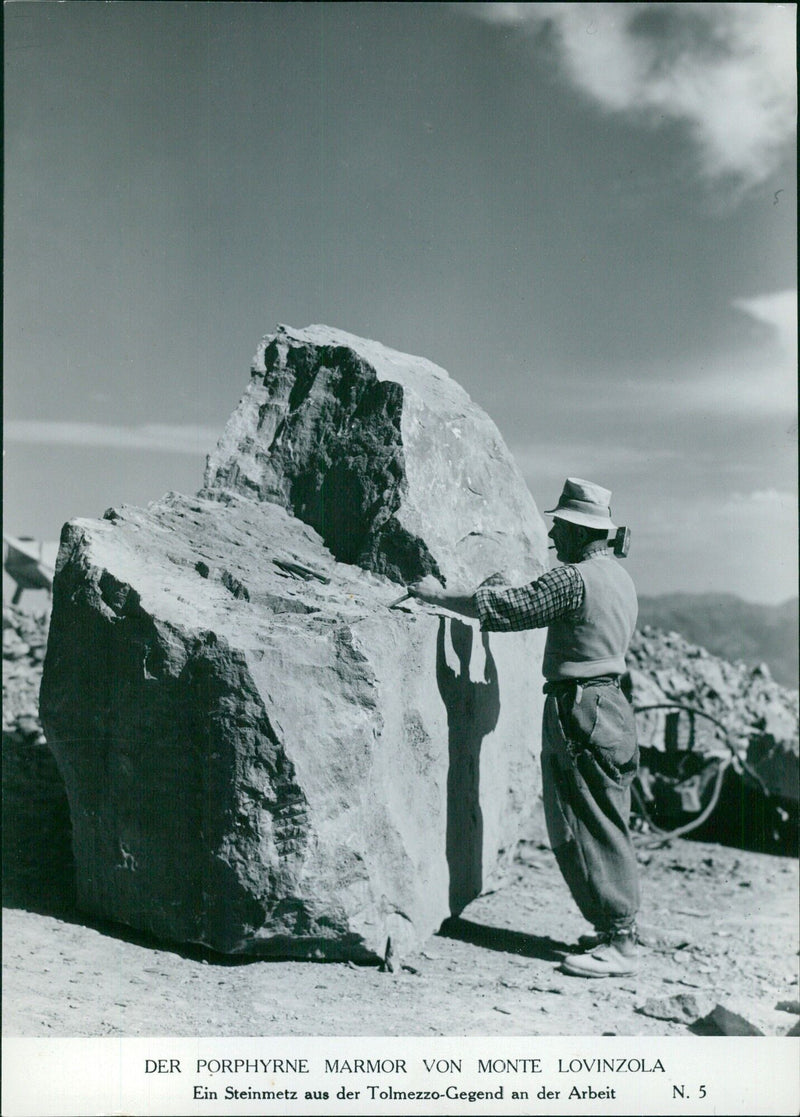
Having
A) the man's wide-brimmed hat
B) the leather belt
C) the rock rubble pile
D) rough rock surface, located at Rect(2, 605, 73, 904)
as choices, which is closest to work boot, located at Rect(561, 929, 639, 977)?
the leather belt

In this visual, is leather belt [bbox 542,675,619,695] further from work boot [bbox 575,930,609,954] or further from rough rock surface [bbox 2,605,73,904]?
rough rock surface [bbox 2,605,73,904]

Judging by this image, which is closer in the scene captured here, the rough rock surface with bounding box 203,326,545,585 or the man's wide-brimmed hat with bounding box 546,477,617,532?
the man's wide-brimmed hat with bounding box 546,477,617,532

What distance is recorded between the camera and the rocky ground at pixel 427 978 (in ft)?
10.5

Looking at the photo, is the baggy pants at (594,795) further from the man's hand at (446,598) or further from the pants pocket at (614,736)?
the man's hand at (446,598)

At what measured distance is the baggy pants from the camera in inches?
146

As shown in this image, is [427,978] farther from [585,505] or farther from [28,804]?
[28,804]

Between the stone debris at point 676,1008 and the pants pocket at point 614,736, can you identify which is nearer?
the stone debris at point 676,1008

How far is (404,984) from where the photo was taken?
3.45 metres

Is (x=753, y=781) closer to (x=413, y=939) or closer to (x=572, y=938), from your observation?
(x=572, y=938)

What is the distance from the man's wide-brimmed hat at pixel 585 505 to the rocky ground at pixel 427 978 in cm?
163

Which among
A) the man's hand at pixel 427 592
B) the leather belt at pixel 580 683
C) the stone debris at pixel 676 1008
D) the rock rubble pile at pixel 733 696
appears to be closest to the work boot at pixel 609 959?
the stone debris at pixel 676 1008

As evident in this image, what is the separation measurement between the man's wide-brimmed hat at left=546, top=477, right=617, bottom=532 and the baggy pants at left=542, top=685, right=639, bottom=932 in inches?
23.7

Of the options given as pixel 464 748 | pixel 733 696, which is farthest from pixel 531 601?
pixel 733 696

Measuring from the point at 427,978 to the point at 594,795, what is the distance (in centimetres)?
87
